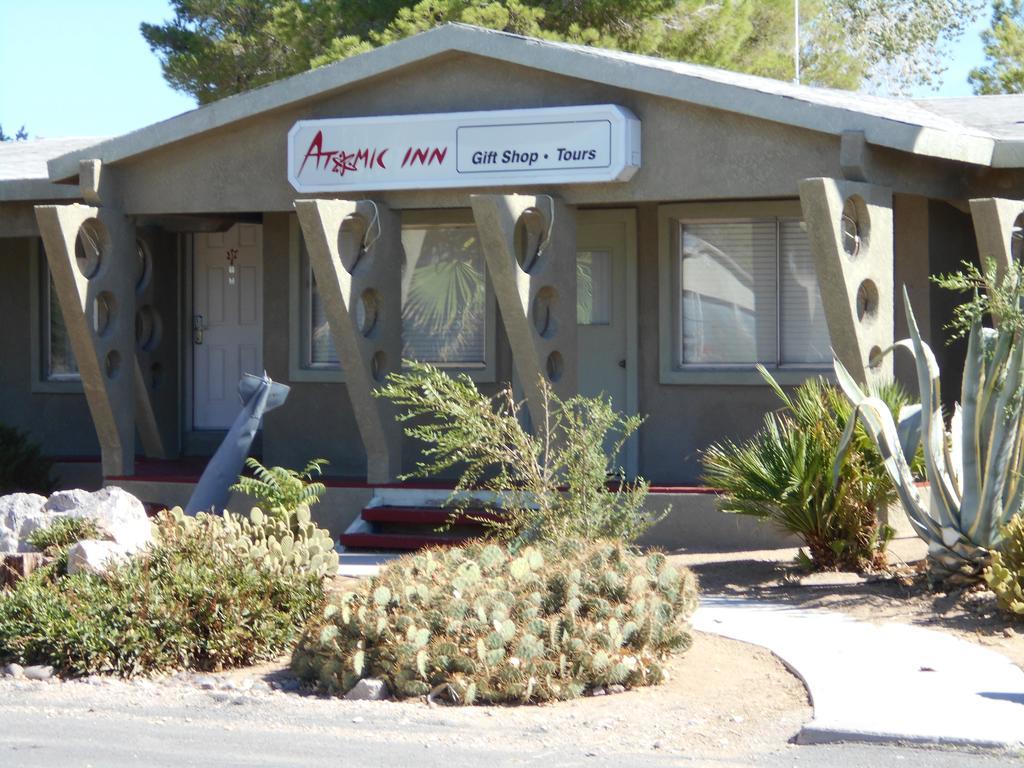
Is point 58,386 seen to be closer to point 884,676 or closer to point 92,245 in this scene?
point 92,245

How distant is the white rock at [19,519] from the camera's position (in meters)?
10.3

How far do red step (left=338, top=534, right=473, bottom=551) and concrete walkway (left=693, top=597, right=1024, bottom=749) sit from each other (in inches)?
120

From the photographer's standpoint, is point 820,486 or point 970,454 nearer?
point 970,454

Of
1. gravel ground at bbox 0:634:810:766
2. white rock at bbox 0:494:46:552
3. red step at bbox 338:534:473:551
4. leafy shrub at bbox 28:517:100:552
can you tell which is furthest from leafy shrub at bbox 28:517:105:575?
red step at bbox 338:534:473:551

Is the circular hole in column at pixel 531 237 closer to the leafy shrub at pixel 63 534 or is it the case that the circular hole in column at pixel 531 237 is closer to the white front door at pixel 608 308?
the white front door at pixel 608 308

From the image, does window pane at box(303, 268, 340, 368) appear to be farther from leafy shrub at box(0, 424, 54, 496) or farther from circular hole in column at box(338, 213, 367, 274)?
leafy shrub at box(0, 424, 54, 496)

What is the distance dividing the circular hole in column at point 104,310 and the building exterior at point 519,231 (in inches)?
1.1

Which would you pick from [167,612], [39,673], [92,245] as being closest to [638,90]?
[92,245]

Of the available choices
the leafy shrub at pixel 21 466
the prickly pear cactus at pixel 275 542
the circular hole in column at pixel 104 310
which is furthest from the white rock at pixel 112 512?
the leafy shrub at pixel 21 466

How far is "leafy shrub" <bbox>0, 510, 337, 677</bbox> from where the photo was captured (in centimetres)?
823

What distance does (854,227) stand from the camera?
37.3ft

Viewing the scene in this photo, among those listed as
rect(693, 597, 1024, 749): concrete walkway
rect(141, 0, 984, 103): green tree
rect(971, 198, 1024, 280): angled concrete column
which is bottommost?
rect(693, 597, 1024, 749): concrete walkway

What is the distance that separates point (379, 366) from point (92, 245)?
9.30 feet

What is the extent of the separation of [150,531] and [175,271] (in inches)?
256
